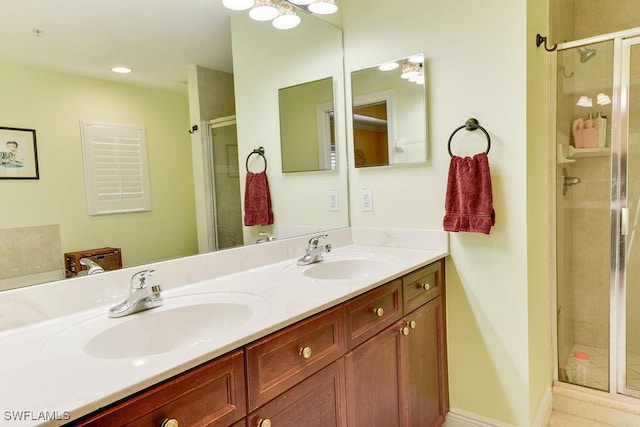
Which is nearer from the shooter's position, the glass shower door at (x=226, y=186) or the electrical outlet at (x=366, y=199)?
the glass shower door at (x=226, y=186)

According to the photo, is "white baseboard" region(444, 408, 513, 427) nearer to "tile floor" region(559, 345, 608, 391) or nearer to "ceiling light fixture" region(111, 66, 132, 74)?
"tile floor" region(559, 345, 608, 391)

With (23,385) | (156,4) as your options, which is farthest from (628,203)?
(23,385)

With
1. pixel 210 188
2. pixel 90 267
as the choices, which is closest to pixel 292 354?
pixel 90 267

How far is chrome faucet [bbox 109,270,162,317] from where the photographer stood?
108 centimetres

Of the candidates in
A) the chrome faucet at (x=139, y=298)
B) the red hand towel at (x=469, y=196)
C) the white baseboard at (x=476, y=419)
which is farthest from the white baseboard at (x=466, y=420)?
the chrome faucet at (x=139, y=298)

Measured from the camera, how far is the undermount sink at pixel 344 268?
1.71 m

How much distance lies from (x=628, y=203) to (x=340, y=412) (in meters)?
1.96

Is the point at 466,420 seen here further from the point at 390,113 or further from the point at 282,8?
the point at 282,8

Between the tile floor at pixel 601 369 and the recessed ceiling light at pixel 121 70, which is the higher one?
the recessed ceiling light at pixel 121 70

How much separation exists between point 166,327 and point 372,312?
663 mm

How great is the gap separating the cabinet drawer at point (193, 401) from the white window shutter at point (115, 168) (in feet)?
2.34

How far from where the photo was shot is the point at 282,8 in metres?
1.88

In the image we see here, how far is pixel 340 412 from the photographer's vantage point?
116 centimetres

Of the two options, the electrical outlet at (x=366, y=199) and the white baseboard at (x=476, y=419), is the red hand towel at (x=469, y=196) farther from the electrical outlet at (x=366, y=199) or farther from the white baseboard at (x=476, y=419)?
the white baseboard at (x=476, y=419)
